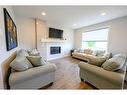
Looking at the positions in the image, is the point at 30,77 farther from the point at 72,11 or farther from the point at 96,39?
the point at 96,39

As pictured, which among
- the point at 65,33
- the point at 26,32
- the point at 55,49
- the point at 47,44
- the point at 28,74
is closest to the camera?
the point at 28,74

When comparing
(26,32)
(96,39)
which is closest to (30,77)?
(26,32)

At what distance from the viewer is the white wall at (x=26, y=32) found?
3409mm

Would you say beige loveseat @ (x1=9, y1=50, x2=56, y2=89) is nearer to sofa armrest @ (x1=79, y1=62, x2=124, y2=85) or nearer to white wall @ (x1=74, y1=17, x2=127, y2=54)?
sofa armrest @ (x1=79, y1=62, x2=124, y2=85)

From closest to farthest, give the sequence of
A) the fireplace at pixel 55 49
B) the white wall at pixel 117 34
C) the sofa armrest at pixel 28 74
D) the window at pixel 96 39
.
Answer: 1. the sofa armrest at pixel 28 74
2. the white wall at pixel 117 34
3. the window at pixel 96 39
4. the fireplace at pixel 55 49

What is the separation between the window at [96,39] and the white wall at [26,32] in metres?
3.74

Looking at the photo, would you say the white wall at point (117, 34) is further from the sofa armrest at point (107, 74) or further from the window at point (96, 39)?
the sofa armrest at point (107, 74)

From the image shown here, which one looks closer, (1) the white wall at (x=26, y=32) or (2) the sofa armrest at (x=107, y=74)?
(2) the sofa armrest at (x=107, y=74)

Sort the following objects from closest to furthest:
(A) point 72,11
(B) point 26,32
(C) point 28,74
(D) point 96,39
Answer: (C) point 28,74, (A) point 72,11, (B) point 26,32, (D) point 96,39

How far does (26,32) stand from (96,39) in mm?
4316

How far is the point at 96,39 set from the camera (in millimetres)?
4879

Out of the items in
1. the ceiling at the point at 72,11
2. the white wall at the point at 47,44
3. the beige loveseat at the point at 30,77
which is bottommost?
the beige loveseat at the point at 30,77

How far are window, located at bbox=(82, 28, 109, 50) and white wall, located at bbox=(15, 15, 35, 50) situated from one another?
3741 millimetres

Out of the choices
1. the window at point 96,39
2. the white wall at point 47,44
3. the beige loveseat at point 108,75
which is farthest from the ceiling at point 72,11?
the beige loveseat at point 108,75
